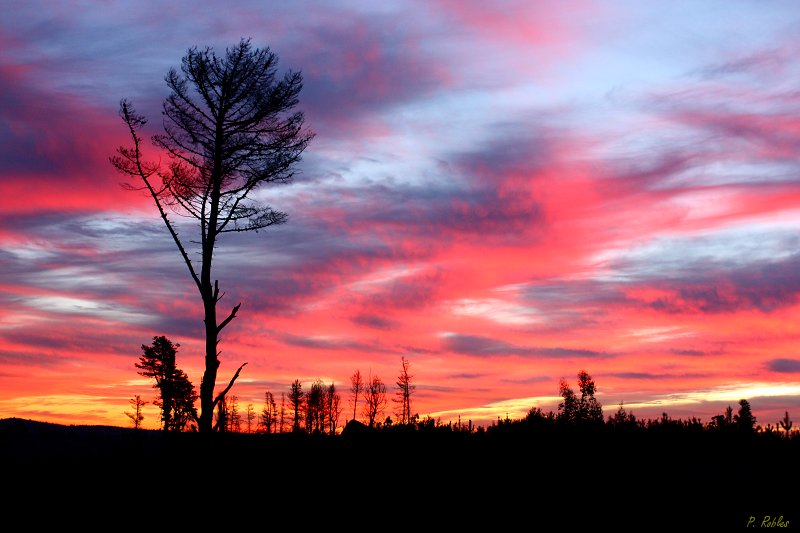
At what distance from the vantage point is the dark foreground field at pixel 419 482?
39.4 ft

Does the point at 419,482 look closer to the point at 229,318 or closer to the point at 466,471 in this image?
the point at 466,471

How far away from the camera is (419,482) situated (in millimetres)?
13680

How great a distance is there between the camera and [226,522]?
12.0 metres

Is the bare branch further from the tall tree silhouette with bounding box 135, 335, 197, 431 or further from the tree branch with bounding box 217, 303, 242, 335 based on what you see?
the tall tree silhouette with bounding box 135, 335, 197, 431

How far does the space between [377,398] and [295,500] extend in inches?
2643

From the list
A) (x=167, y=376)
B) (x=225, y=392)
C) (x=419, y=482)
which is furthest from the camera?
(x=167, y=376)

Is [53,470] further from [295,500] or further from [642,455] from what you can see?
[642,455]

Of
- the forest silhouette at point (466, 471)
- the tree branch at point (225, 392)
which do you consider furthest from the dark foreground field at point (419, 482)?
the tree branch at point (225, 392)
